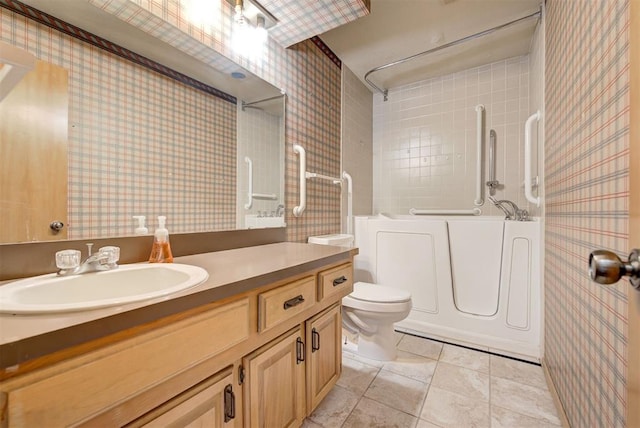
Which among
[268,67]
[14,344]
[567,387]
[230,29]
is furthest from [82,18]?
[567,387]

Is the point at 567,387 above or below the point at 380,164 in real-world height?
below

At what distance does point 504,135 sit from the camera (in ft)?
8.31

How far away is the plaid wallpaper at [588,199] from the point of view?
0.77 metres

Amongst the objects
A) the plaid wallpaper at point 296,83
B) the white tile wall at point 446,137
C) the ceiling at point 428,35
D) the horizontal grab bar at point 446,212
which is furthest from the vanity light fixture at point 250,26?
the horizontal grab bar at point 446,212

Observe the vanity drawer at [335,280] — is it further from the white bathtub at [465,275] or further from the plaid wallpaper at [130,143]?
the white bathtub at [465,275]

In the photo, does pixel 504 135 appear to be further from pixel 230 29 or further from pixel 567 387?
pixel 230 29

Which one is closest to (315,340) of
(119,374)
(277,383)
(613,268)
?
(277,383)

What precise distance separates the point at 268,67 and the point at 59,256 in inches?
56.0

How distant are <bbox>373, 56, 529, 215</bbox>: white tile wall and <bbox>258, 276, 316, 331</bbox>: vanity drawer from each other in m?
2.12

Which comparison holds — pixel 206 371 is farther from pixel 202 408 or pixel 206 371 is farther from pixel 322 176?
pixel 322 176

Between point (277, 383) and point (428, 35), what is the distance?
2435 mm

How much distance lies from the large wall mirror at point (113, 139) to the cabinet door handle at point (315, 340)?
66cm

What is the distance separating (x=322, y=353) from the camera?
4.19 feet

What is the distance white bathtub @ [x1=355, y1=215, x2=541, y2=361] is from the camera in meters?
1.88
